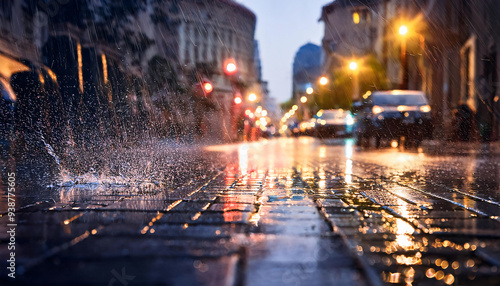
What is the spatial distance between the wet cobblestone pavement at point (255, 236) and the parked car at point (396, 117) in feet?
35.4

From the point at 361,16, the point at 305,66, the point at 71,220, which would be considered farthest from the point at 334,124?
the point at 305,66

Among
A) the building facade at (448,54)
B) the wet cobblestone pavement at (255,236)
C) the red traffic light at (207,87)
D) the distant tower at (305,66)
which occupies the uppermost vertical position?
the distant tower at (305,66)

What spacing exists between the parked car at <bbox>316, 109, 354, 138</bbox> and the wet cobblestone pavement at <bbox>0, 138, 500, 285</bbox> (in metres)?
23.3

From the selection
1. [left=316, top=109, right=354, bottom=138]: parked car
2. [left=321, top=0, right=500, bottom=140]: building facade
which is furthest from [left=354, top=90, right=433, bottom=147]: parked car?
[left=316, top=109, right=354, bottom=138]: parked car

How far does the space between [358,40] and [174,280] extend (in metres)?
67.3

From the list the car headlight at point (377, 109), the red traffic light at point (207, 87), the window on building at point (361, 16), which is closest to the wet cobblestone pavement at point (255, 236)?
the red traffic light at point (207, 87)

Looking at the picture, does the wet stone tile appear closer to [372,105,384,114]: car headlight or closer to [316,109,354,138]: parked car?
[372,105,384,114]: car headlight

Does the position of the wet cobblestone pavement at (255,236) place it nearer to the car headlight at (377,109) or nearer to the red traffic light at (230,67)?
the red traffic light at (230,67)

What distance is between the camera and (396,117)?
15.7 metres

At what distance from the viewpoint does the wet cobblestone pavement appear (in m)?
2.12

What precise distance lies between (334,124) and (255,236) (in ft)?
85.5

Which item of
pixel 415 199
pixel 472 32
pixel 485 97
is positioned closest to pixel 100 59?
pixel 415 199

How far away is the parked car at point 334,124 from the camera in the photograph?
2830 cm

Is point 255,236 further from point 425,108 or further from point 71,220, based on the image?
point 425,108
